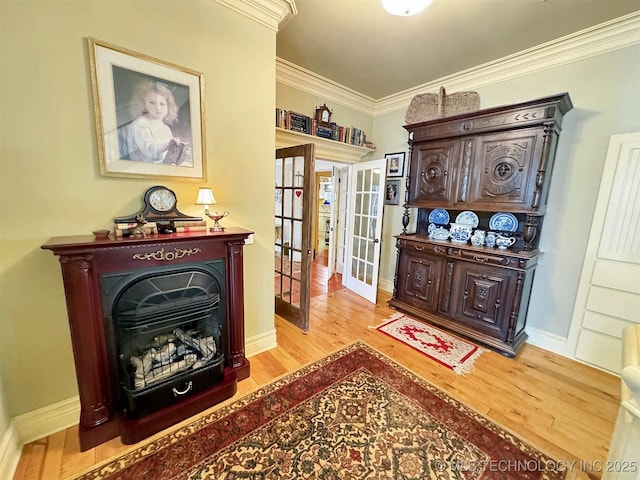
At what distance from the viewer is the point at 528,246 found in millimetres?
2408

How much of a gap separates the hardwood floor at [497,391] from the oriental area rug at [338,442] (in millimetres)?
128

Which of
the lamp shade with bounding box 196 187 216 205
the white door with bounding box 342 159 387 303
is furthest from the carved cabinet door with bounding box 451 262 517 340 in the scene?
the lamp shade with bounding box 196 187 216 205

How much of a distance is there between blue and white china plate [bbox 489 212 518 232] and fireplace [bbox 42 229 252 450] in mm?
2566

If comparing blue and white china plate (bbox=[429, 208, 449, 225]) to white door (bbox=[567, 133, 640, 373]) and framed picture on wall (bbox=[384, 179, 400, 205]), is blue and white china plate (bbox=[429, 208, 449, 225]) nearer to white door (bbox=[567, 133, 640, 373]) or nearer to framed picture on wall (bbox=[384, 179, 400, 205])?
framed picture on wall (bbox=[384, 179, 400, 205])

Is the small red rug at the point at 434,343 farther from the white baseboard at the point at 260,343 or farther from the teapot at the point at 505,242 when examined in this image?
the white baseboard at the point at 260,343

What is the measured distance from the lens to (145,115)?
1.59 m

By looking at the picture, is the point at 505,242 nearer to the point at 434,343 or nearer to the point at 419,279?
the point at 419,279

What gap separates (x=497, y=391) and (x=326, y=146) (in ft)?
9.92

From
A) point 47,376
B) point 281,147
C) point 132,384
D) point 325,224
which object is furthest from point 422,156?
point 325,224

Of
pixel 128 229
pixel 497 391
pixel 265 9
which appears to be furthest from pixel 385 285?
pixel 265 9

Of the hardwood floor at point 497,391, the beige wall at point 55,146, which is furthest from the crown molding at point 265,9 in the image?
the hardwood floor at point 497,391

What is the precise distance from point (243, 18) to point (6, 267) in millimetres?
2139

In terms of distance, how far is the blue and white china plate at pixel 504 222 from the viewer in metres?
2.64

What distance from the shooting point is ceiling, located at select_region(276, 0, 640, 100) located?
6.30 ft
